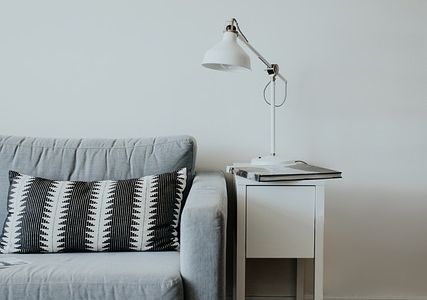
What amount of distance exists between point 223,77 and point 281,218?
76cm

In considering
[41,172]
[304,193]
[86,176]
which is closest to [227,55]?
[304,193]

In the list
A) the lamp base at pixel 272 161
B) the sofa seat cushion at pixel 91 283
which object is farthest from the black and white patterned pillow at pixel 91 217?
the lamp base at pixel 272 161

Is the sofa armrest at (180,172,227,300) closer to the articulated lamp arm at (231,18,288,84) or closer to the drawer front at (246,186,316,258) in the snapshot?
the drawer front at (246,186,316,258)

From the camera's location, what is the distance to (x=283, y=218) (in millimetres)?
1798

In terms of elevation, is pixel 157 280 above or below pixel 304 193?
below

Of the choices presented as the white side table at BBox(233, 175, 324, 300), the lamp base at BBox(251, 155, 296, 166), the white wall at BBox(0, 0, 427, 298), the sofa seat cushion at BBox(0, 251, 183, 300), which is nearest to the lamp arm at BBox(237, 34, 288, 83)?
the white wall at BBox(0, 0, 427, 298)

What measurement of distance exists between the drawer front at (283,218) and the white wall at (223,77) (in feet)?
1.58

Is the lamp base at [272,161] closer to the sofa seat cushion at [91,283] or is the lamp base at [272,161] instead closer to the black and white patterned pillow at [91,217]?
the black and white patterned pillow at [91,217]

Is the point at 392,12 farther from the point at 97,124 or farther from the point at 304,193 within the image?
the point at 97,124

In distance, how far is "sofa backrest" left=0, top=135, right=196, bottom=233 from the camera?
1938mm

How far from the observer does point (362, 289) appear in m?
2.30

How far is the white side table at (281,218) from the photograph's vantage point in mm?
1790

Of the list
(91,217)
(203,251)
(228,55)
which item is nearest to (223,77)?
(228,55)

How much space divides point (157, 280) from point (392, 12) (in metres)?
1.62
